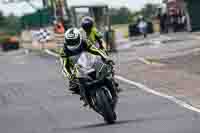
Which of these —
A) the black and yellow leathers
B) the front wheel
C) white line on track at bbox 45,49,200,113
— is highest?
the black and yellow leathers

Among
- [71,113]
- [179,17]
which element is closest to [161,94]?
[71,113]

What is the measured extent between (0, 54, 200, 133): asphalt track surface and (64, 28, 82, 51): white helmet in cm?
138

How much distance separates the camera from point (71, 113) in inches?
723

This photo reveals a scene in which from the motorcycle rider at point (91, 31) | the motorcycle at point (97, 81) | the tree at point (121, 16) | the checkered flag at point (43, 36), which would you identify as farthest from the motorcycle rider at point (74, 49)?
the tree at point (121, 16)

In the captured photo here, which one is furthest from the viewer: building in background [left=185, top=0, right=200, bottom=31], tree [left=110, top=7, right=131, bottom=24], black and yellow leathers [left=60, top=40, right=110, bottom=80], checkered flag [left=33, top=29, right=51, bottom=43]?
tree [left=110, top=7, right=131, bottom=24]

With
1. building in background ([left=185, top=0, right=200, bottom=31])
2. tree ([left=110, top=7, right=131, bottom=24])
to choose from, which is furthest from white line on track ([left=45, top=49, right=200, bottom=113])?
tree ([left=110, top=7, right=131, bottom=24])

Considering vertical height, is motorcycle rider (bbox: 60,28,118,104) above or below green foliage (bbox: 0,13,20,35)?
above

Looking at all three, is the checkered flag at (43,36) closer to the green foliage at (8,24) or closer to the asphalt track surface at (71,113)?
the asphalt track surface at (71,113)

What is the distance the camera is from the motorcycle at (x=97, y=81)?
14.8 metres

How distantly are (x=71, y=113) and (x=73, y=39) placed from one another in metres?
3.74

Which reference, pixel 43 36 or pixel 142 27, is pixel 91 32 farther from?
pixel 43 36

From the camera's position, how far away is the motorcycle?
14766 millimetres

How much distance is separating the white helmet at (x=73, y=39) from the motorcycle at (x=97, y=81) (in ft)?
0.69

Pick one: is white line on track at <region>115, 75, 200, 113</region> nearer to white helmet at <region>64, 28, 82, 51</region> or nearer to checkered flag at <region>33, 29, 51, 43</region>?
white helmet at <region>64, 28, 82, 51</region>
